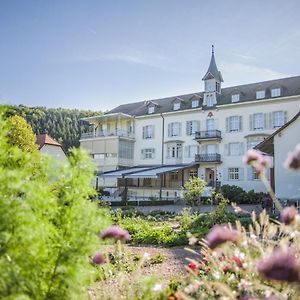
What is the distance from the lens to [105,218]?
2512 millimetres

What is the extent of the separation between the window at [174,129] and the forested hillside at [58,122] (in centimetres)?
4355

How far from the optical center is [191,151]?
36.1 metres

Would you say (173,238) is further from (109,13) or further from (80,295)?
(80,295)

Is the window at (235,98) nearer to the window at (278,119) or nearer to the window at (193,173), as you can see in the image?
the window at (278,119)

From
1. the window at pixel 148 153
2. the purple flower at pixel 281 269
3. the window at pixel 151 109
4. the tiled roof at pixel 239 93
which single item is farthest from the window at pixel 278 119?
the purple flower at pixel 281 269

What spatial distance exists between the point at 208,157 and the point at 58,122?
212 ft

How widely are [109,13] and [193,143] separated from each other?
28348 millimetres

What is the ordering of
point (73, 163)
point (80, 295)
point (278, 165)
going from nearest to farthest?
point (80, 295), point (73, 163), point (278, 165)

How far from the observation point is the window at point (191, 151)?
35.8 metres

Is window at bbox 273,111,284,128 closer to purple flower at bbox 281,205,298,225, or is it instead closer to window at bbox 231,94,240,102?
window at bbox 231,94,240,102

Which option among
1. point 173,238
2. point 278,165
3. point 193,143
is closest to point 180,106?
point 193,143

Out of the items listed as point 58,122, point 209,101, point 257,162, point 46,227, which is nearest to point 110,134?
point 209,101

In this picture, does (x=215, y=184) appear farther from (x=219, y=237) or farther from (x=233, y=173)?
(x=219, y=237)

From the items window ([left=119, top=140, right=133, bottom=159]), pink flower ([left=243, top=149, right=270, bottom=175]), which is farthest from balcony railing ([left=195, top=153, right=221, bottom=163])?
pink flower ([left=243, top=149, right=270, bottom=175])
